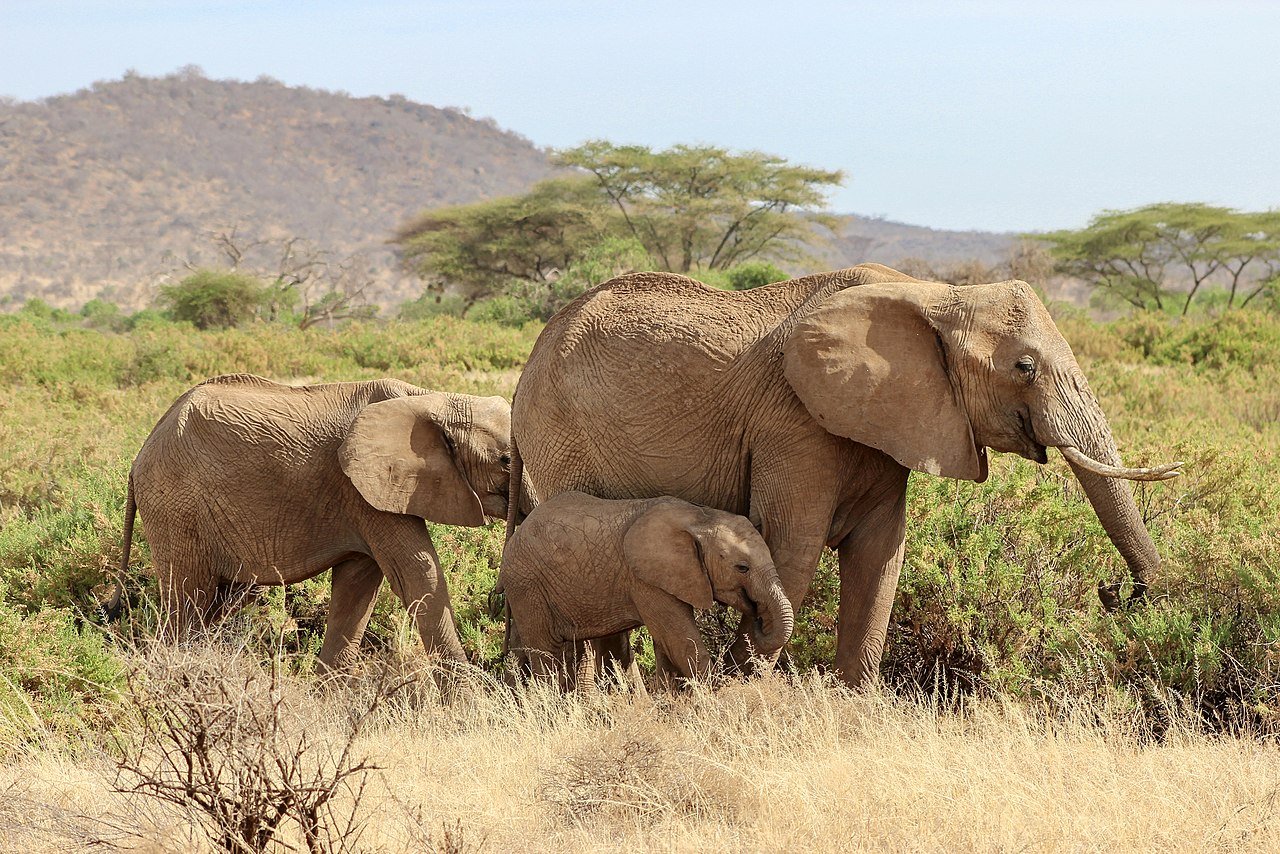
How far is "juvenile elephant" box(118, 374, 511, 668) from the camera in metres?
7.00

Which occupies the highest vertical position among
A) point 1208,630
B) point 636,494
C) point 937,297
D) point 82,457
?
point 937,297

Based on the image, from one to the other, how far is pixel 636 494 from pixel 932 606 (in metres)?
1.85

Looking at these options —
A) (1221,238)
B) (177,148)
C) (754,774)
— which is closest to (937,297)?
(754,774)

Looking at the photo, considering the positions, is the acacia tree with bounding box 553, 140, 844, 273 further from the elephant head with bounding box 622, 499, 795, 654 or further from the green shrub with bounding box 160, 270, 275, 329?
the elephant head with bounding box 622, 499, 795, 654

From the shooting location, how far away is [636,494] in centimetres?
599

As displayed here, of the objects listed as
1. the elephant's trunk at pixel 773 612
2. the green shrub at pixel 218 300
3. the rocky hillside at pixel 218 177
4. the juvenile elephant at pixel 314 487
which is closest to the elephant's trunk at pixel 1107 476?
the elephant's trunk at pixel 773 612

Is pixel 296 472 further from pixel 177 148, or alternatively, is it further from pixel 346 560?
pixel 177 148

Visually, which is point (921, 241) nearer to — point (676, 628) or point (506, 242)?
point (506, 242)

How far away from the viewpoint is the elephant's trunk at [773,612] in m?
5.39

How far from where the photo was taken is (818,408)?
5379 millimetres

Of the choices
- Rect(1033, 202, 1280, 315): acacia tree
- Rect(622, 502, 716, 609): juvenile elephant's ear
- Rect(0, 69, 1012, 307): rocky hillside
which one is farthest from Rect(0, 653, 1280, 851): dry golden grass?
Rect(0, 69, 1012, 307): rocky hillside

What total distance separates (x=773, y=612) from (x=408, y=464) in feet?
7.62

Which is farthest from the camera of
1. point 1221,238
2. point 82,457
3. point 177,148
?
point 177,148

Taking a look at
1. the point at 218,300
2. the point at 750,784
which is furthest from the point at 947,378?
the point at 218,300
